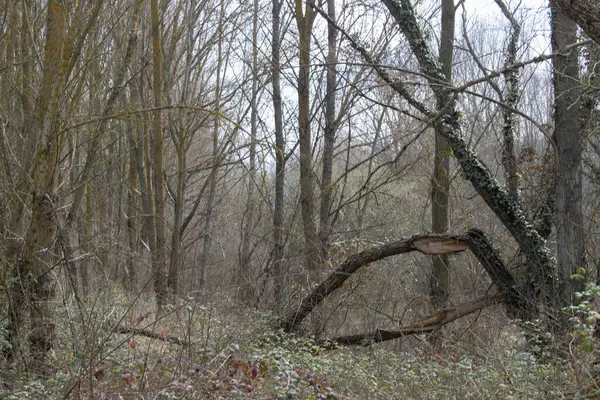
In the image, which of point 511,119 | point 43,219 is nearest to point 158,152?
point 511,119

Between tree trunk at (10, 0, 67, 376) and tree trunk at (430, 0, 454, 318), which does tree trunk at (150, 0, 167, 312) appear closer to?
tree trunk at (430, 0, 454, 318)

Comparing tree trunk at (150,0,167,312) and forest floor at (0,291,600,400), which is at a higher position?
tree trunk at (150,0,167,312)

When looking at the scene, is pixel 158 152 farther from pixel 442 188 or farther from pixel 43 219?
pixel 43 219

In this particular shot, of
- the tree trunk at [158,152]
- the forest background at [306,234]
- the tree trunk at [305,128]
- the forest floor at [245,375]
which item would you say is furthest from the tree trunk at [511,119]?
the tree trunk at [158,152]

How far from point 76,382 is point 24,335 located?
70.2 inches

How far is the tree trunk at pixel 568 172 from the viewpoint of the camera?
849cm

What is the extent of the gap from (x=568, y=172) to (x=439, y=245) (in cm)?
196

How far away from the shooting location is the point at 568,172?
8562 mm

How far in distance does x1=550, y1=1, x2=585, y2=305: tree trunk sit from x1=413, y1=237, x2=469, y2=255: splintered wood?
1302 millimetres

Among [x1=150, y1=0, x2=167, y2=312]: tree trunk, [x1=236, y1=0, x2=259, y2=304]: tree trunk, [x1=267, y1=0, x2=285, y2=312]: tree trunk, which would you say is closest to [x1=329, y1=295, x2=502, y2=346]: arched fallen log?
[x1=236, y1=0, x2=259, y2=304]: tree trunk

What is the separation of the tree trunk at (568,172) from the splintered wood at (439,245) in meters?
1.30

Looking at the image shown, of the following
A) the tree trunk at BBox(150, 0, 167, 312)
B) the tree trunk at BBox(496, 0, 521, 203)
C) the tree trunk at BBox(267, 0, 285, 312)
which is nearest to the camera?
the tree trunk at BBox(496, 0, 521, 203)

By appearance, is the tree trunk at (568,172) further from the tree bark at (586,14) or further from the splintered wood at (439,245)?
the tree bark at (586,14)

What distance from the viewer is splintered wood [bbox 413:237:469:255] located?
897cm
